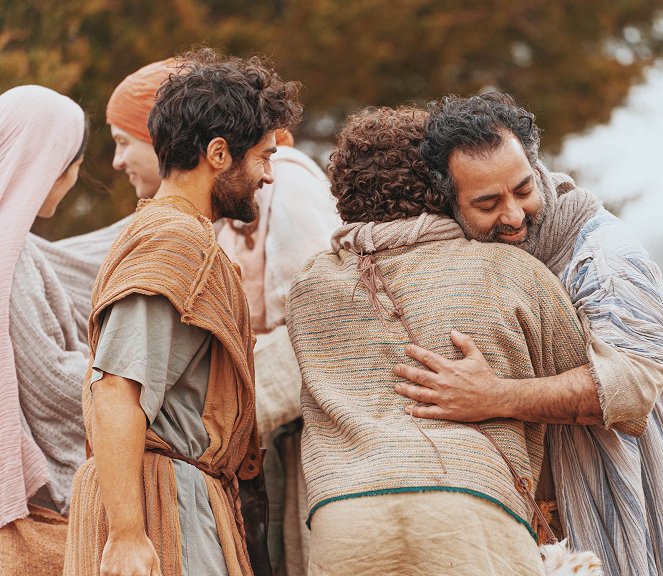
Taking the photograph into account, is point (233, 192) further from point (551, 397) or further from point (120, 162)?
point (120, 162)

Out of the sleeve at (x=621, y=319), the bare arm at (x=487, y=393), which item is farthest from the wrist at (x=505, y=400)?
the sleeve at (x=621, y=319)

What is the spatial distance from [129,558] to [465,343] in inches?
39.9

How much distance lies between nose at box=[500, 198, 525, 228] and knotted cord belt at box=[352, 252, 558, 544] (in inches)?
15.2

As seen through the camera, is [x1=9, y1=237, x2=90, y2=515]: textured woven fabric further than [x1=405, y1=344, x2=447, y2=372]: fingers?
Yes

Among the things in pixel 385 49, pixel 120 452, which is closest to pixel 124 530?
pixel 120 452

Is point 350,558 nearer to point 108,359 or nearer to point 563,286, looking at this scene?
point 108,359

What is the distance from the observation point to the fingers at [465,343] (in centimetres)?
281

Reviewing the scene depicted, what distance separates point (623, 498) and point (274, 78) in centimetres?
157

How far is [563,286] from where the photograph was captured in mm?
3008

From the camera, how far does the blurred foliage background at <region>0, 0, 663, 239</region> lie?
25.5 feet

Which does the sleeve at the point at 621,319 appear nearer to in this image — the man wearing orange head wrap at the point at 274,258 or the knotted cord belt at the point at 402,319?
the knotted cord belt at the point at 402,319

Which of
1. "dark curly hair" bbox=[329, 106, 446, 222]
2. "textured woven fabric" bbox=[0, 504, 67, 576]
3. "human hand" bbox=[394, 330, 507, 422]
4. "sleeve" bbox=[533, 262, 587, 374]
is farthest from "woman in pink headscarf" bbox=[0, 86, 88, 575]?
Result: "sleeve" bbox=[533, 262, 587, 374]

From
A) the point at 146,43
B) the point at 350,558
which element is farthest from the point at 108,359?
the point at 146,43

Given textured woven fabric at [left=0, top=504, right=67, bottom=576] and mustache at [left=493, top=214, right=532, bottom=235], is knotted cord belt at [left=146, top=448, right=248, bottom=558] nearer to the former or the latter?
textured woven fabric at [left=0, top=504, right=67, bottom=576]
